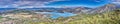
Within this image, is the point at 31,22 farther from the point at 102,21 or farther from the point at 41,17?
the point at 102,21

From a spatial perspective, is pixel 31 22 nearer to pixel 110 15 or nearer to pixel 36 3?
pixel 36 3

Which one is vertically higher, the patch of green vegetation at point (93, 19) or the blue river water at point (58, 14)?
the blue river water at point (58, 14)

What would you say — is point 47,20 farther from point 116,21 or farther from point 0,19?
point 116,21

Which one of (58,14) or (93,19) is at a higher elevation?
(58,14)

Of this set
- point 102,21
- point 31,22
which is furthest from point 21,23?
point 102,21

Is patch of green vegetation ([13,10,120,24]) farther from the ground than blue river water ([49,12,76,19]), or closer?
closer

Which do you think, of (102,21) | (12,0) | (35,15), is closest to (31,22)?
(35,15)

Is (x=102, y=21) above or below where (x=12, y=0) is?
below

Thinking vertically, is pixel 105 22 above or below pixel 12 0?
below
